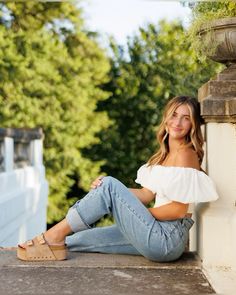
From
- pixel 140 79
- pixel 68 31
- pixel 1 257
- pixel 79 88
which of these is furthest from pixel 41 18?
pixel 1 257

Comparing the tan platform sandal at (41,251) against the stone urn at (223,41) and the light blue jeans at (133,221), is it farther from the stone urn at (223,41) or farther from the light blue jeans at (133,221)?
the stone urn at (223,41)

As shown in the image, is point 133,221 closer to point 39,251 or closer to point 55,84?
point 39,251

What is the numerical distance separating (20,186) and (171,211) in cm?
669

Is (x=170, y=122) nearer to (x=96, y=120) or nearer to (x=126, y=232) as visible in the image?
(x=126, y=232)

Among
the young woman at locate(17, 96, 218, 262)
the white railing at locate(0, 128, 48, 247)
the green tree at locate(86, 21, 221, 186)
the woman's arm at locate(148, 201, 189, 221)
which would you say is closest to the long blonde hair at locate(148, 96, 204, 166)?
the young woman at locate(17, 96, 218, 262)

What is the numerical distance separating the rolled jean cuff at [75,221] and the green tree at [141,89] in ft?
48.0

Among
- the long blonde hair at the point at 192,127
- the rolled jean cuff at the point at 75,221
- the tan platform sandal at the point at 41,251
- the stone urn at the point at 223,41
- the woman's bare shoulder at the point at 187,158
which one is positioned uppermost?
the stone urn at the point at 223,41

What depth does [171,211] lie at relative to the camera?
380 cm

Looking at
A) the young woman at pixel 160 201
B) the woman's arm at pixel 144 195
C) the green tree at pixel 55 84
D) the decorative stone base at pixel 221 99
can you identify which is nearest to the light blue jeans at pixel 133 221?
the young woman at pixel 160 201

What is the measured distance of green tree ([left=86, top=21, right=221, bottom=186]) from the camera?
61.2 ft

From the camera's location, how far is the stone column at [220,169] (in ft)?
12.4

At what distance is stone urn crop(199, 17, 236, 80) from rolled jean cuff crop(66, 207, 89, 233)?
1.19 metres

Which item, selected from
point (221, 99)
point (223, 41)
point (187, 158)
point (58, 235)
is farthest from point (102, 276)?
point (223, 41)

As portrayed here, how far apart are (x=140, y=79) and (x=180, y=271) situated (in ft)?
50.6
